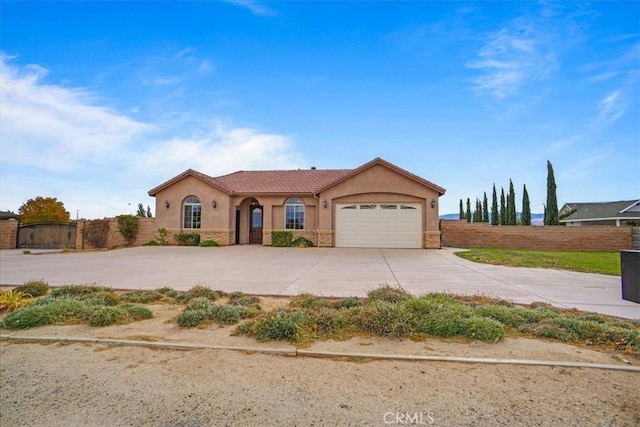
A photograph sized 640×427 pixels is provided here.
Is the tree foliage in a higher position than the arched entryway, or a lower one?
higher

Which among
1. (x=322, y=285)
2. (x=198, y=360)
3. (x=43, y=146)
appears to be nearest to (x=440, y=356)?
(x=198, y=360)

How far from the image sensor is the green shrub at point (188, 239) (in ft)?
69.1

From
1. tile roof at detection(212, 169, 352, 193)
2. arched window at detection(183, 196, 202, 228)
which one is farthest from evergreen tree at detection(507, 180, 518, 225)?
arched window at detection(183, 196, 202, 228)

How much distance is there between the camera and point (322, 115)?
19078 mm

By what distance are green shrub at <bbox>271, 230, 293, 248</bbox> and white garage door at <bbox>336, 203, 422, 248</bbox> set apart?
3.13m

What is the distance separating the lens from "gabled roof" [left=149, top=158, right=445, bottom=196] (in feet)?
65.2

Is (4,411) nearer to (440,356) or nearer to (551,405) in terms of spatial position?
(440,356)

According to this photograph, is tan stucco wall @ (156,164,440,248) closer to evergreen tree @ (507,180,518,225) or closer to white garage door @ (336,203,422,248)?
white garage door @ (336,203,422,248)

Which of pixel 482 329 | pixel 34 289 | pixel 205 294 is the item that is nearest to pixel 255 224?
pixel 34 289

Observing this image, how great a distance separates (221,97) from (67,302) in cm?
1360

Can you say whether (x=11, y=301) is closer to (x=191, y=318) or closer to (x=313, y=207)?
(x=191, y=318)

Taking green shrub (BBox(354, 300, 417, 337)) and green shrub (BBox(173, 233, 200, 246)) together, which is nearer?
green shrub (BBox(354, 300, 417, 337))

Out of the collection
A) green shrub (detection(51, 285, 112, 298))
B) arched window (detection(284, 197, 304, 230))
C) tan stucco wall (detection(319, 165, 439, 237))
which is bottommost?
green shrub (detection(51, 285, 112, 298))

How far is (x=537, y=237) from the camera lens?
21.0m
